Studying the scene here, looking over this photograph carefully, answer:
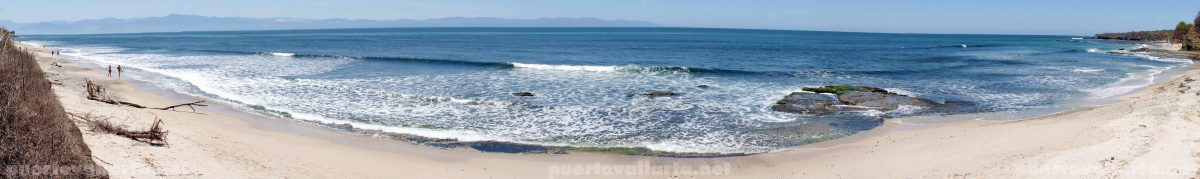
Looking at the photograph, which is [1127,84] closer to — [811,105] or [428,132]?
[811,105]

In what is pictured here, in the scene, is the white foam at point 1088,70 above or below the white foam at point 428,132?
above

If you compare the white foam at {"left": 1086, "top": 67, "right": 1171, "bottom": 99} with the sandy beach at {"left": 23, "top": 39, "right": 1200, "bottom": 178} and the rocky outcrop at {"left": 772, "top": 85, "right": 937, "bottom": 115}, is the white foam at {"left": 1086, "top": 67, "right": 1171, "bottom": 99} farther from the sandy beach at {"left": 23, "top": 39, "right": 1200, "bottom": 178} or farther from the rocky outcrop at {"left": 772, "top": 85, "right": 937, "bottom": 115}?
the sandy beach at {"left": 23, "top": 39, "right": 1200, "bottom": 178}

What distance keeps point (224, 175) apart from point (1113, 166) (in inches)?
500

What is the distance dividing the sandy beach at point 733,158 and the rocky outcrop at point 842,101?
310 cm

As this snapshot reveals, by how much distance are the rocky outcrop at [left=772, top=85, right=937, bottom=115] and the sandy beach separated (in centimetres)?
310

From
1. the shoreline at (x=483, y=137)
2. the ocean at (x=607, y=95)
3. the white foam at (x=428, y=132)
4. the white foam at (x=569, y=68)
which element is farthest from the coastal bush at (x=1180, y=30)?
the white foam at (x=428, y=132)

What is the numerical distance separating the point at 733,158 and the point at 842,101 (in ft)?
30.9

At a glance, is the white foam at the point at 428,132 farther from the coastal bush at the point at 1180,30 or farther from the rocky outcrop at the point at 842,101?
the coastal bush at the point at 1180,30

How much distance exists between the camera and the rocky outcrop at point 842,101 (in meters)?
18.3

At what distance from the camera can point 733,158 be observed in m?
12.0

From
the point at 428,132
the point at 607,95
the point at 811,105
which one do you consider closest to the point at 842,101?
the point at 811,105

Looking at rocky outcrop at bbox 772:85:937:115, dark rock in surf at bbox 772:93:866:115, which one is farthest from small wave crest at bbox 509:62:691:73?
dark rock in surf at bbox 772:93:866:115

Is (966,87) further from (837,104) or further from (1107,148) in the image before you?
(1107,148)

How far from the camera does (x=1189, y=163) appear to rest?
28.8ft
